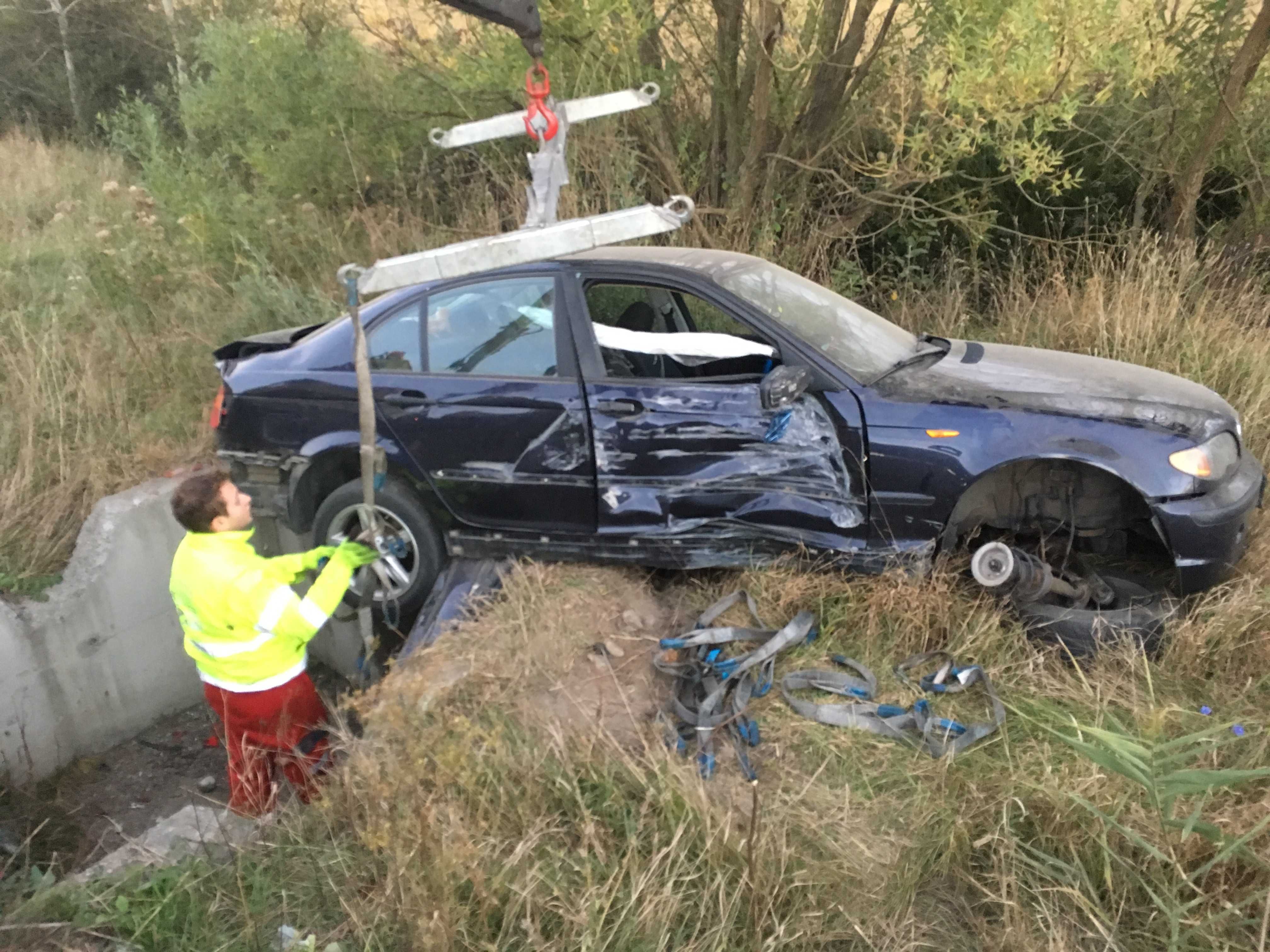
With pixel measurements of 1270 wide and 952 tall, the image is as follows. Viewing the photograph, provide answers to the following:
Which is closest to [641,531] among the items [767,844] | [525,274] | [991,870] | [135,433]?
[525,274]

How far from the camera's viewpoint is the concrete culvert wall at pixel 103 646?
4.72m

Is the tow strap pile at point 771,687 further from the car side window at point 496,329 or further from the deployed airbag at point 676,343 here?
the car side window at point 496,329

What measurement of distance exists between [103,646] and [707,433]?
3965 millimetres

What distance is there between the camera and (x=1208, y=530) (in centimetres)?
313

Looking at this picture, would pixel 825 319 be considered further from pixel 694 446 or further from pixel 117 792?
pixel 117 792

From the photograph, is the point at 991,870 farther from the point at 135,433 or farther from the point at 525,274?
the point at 135,433

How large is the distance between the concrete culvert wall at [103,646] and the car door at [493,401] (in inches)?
75.0

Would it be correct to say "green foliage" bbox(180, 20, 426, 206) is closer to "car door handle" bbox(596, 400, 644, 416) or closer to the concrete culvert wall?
the concrete culvert wall

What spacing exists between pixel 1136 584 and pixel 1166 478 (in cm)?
63

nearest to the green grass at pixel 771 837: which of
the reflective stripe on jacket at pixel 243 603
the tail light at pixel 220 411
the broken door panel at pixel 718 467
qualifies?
the reflective stripe on jacket at pixel 243 603

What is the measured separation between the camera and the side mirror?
11.0ft

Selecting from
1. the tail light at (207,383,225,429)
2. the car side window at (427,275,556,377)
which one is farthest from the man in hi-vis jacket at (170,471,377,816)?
the car side window at (427,275,556,377)

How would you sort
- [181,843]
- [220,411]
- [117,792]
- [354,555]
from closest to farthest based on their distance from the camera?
[181,843] < [354,555] < [220,411] < [117,792]

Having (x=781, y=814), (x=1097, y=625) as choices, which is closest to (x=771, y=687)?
(x=781, y=814)
